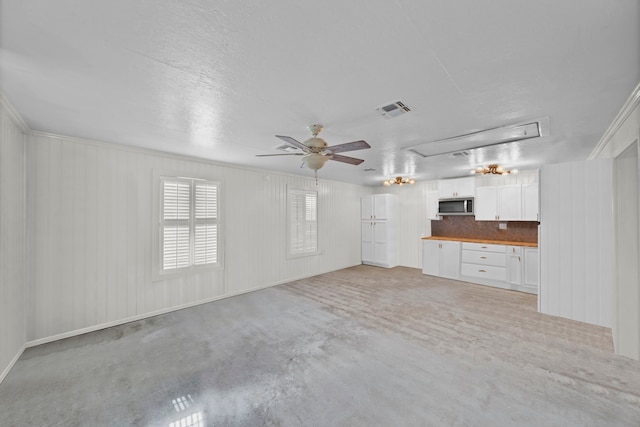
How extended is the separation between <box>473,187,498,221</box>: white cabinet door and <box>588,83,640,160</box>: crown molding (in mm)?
2065

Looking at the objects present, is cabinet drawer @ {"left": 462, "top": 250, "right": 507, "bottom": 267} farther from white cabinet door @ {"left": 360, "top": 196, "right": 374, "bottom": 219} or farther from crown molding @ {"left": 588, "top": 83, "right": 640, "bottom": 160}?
white cabinet door @ {"left": 360, "top": 196, "right": 374, "bottom": 219}

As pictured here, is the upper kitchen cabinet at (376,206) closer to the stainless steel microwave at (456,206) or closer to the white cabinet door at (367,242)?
the white cabinet door at (367,242)

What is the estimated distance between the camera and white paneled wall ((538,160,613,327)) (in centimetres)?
289

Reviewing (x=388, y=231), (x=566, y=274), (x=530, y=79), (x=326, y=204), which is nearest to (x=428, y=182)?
(x=388, y=231)

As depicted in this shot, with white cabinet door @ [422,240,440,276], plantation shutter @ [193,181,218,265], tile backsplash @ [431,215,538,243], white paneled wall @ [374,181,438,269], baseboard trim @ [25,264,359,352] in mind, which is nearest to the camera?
baseboard trim @ [25,264,359,352]

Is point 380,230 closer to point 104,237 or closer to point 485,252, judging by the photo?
point 485,252

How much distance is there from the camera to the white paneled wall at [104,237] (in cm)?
299

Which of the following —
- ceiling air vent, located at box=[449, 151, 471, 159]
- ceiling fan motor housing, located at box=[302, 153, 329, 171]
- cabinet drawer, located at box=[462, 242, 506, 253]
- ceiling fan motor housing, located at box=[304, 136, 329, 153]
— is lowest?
cabinet drawer, located at box=[462, 242, 506, 253]

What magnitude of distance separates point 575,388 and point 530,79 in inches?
103

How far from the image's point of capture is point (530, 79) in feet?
5.91

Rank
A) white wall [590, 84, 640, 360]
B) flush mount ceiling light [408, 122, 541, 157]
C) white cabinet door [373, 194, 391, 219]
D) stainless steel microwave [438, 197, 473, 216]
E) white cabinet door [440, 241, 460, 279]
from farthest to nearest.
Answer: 1. white cabinet door [373, 194, 391, 219]
2. stainless steel microwave [438, 197, 473, 216]
3. white cabinet door [440, 241, 460, 279]
4. flush mount ceiling light [408, 122, 541, 157]
5. white wall [590, 84, 640, 360]

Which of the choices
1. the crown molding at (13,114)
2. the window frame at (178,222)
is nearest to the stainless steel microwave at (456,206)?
the window frame at (178,222)

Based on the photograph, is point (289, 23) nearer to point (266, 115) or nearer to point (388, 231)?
point (266, 115)

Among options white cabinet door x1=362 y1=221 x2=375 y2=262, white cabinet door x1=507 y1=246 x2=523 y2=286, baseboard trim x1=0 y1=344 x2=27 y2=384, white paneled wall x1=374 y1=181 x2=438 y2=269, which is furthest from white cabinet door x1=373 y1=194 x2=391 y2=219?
baseboard trim x1=0 y1=344 x2=27 y2=384
